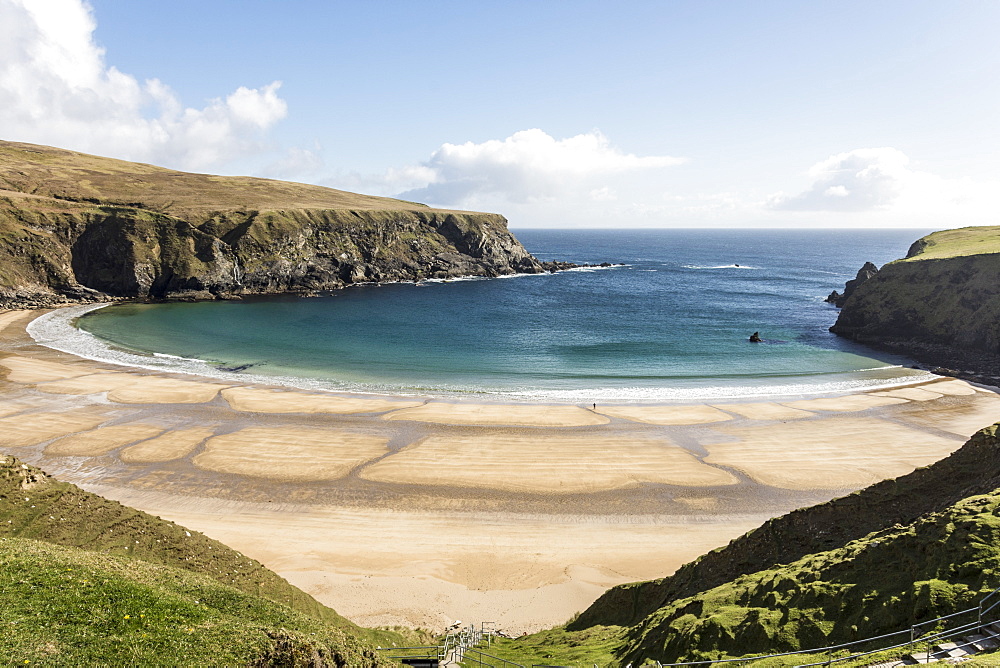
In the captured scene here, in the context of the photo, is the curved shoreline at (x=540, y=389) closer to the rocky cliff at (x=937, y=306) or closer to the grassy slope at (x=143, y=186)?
the rocky cliff at (x=937, y=306)

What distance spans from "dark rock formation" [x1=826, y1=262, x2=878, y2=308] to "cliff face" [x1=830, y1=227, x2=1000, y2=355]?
45.5ft

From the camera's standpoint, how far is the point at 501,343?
70.5 meters

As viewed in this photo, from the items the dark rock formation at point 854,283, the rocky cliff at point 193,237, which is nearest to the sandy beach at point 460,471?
the rocky cliff at point 193,237

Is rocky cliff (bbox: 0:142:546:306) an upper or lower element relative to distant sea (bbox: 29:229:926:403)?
upper

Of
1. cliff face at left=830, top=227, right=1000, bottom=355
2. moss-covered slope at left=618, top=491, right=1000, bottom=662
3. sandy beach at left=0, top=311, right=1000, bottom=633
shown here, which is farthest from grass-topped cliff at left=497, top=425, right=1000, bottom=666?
cliff face at left=830, top=227, right=1000, bottom=355

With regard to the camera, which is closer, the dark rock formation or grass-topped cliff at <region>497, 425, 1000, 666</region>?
grass-topped cliff at <region>497, 425, 1000, 666</region>

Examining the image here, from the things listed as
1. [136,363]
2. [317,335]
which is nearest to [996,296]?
[317,335]

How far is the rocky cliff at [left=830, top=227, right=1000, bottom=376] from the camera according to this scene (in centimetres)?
6347

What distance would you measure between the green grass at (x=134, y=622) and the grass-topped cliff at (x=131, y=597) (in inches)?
0.9

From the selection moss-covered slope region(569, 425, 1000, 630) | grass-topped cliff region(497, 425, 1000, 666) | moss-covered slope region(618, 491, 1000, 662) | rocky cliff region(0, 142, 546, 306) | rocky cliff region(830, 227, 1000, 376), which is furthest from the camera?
rocky cliff region(0, 142, 546, 306)

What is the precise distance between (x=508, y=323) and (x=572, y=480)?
2029 inches

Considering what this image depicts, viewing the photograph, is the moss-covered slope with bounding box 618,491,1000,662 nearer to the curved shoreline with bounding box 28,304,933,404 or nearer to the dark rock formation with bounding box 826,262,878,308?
the curved shoreline with bounding box 28,304,933,404

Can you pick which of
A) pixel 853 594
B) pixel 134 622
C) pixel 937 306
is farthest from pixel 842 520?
pixel 937 306

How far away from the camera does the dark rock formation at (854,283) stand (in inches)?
3893
